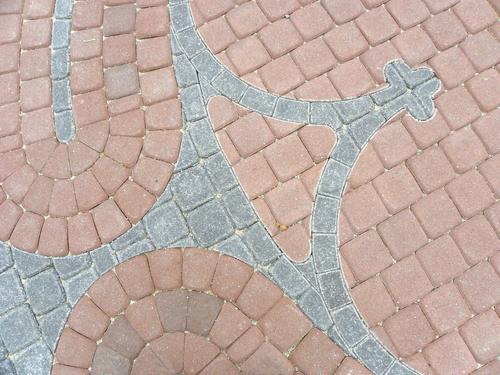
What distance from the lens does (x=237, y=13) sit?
336cm

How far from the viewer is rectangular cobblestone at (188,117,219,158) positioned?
122 inches

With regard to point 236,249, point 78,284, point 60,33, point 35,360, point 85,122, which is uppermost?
point 60,33

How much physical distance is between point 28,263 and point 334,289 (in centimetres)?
187

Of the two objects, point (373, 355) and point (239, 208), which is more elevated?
point (239, 208)

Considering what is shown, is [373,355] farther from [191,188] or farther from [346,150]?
[191,188]

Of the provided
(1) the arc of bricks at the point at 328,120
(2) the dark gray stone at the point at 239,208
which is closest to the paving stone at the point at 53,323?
(2) the dark gray stone at the point at 239,208

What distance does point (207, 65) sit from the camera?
3262 millimetres

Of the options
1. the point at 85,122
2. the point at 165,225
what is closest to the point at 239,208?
the point at 165,225

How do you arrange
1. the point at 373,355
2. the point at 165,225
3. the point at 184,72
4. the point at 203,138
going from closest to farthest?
the point at 373,355 < the point at 165,225 < the point at 203,138 < the point at 184,72

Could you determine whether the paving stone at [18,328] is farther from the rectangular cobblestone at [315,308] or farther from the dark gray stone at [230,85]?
the dark gray stone at [230,85]

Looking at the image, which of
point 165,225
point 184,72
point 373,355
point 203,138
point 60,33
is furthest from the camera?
point 60,33

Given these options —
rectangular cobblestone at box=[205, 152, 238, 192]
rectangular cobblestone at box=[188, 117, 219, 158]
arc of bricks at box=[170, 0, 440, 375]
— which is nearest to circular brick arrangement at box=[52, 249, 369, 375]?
arc of bricks at box=[170, 0, 440, 375]

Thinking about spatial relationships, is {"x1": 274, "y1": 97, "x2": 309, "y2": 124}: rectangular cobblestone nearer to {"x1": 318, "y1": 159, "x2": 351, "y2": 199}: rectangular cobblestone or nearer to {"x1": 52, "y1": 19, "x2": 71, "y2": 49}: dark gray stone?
{"x1": 318, "y1": 159, "x2": 351, "y2": 199}: rectangular cobblestone

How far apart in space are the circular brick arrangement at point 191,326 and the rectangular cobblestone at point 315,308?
0.05 meters
